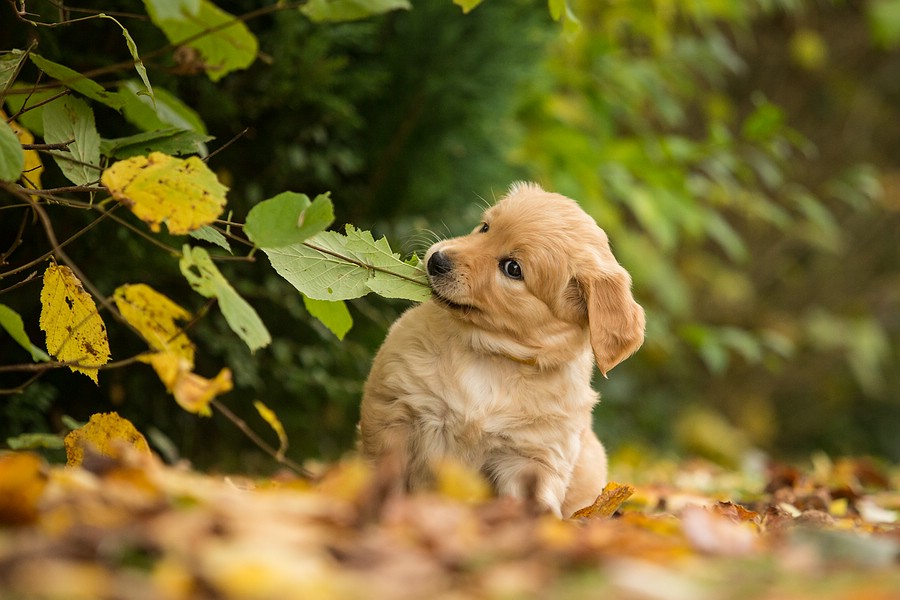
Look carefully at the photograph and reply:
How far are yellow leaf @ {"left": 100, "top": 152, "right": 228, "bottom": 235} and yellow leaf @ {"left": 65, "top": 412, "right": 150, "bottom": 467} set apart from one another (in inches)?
18.9

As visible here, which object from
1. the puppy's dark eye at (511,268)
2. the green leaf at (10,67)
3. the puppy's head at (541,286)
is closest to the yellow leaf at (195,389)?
the green leaf at (10,67)

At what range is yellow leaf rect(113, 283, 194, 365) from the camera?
5.72ft

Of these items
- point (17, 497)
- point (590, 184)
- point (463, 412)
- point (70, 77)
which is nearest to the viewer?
point (17, 497)

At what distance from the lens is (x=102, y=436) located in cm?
194

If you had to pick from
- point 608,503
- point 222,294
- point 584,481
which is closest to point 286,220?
point 222,294

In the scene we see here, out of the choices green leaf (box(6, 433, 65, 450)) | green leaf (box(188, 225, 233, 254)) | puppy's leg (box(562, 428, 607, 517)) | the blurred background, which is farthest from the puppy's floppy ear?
green leaf (box(6, 433, 65, 450))

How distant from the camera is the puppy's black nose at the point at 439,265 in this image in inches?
93.6

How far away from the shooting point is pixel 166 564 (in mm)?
1082

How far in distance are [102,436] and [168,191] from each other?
0.58 metres

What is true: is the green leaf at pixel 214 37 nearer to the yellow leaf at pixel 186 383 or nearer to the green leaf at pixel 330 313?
the green leaf at pixel 330 313

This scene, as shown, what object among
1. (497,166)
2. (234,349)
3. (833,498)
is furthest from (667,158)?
(234,349)

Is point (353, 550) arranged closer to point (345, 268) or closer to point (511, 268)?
point (345, 268)

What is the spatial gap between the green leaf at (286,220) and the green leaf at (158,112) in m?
0.40

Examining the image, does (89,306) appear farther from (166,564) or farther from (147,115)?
(166,564)
